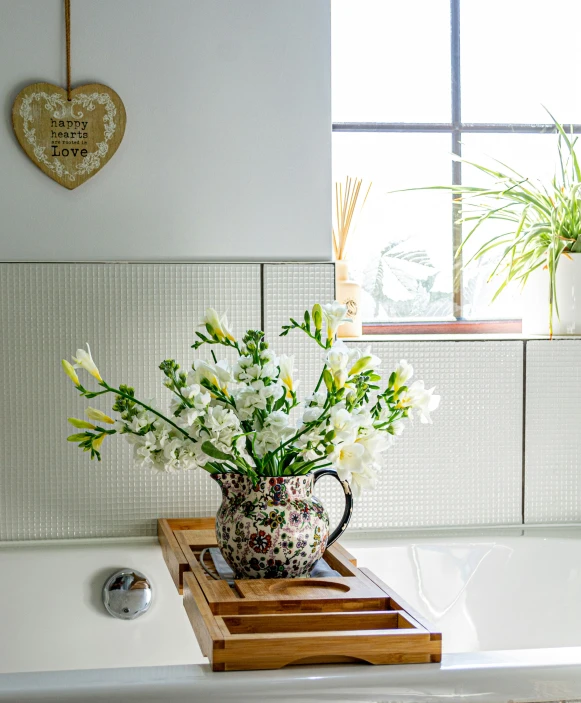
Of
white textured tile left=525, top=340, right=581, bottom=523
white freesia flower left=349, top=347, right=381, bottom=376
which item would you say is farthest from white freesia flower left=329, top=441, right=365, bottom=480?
white textured tile left=525, top=340, right=581, bottom=523

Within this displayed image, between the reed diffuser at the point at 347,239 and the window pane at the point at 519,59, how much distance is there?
51cm

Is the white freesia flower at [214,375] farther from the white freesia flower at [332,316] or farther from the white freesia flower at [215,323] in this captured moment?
the white freesia flower at [332,316]

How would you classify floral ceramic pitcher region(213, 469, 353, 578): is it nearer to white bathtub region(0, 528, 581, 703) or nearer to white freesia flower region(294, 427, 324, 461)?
white freesia flower region(294, 427, 324, 461)

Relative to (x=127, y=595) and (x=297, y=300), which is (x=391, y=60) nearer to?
(x=297, y=300)

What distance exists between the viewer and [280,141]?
206 cm

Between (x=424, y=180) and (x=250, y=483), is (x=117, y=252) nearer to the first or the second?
(x=250, y=483)

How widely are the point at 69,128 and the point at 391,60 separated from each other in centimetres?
113

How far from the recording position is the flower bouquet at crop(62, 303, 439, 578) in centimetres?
137

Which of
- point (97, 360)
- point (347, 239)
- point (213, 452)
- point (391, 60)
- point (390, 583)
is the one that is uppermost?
point (391, 60)

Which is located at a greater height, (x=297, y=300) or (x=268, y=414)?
(x=297, y=300)

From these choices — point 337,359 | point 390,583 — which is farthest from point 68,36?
point 390,583

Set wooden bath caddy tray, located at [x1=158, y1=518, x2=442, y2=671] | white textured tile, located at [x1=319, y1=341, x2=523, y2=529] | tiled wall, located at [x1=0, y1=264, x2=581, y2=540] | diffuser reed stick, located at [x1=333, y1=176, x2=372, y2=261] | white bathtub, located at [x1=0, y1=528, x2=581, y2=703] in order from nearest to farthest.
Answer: wooden bath caddy tray, located at [x1=158, y1=518, x2=442, y2=671]
white bathtub, located at [x1=0, y1=528, x2=581, y2=703]
tiled wall, located at [x1=0, y1=264, x2=581, y2=540]
white textured tile, located at [x1=319, y1=341, x2=523, y2=529]
diffuser reed stick, located at [x1=333, y1=176, x2=372, y2=261]

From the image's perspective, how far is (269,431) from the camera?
4.52ft

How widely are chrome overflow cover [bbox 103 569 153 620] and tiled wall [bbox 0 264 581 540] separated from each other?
16 cm
